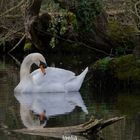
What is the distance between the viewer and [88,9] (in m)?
20.4

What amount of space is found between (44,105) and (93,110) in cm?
147

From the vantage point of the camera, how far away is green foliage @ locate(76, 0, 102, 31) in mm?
20266

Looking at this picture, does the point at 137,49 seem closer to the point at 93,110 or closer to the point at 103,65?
the point at 103,65

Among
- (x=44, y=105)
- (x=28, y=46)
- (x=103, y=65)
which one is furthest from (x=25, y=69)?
(x=28, y=46)

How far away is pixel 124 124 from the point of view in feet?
36.4

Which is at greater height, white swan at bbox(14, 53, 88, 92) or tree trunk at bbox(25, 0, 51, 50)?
tree trunk at bbox(25, 0, 51, 50)

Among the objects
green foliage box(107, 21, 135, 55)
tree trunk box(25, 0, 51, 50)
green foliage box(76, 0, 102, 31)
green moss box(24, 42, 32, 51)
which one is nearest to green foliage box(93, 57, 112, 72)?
green foliage box(76, 0, 102, 31)

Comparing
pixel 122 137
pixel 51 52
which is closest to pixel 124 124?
pixel 122 137

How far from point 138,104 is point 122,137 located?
11.5 ft

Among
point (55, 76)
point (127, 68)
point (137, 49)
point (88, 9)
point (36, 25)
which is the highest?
point (88, 9)

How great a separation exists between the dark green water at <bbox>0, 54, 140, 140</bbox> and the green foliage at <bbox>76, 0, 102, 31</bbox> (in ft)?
9.59

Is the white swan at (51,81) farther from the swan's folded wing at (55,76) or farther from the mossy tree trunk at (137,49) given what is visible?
the mossy tree trunk at (137,49)

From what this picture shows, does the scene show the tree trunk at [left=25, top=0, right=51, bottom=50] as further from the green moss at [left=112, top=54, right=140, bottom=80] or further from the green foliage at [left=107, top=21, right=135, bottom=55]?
the green moss at [left=112, top=54, right=140, bottom=80]

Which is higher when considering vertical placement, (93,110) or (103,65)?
(103,65)
